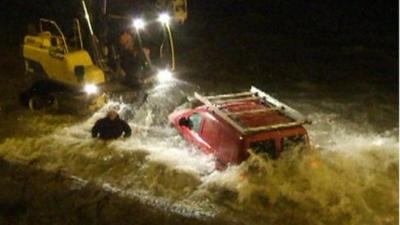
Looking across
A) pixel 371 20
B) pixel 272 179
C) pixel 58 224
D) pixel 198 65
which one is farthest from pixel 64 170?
pixel 371 20

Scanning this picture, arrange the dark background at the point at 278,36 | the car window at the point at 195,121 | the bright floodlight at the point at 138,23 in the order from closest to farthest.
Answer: the car window at the point at 195,121 → the bright floodlight at the point at 138,23 → the dark background at the point at 278,36

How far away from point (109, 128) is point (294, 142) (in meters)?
4.55

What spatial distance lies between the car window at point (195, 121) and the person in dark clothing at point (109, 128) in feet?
6.64

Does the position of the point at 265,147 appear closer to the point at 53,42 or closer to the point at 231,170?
the point at 231,170

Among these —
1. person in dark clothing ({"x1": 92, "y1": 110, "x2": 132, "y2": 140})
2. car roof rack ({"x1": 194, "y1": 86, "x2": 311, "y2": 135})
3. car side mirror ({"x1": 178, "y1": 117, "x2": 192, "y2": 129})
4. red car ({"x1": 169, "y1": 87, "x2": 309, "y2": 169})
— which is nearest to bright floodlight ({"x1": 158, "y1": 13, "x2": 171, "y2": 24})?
car roof rack ({"x1": 194, "y1": 86, "x2": 311, "y2": 135})

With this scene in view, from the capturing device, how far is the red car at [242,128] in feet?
31.6

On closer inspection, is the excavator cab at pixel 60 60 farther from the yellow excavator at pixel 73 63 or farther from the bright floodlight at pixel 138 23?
the bright floodlight at pixel 138 23

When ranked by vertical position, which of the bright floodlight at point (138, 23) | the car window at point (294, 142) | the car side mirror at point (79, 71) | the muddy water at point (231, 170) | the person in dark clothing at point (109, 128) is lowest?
the muddy water at point (231, 170)

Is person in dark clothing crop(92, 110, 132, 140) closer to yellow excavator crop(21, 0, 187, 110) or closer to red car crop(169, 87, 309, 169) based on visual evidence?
yellow excavator crop(21, 0, 187, 110)

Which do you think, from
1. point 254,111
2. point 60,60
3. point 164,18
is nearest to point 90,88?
point 60,60

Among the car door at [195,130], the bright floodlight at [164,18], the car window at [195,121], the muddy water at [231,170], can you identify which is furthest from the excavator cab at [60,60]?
the car window at [195,121]

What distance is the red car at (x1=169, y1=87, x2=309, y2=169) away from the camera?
9617mm

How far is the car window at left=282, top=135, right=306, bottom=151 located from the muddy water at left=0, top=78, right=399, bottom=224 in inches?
5.0

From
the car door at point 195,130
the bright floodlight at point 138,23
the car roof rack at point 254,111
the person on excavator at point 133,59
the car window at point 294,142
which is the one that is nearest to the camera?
the car roof rack at point 254,111
